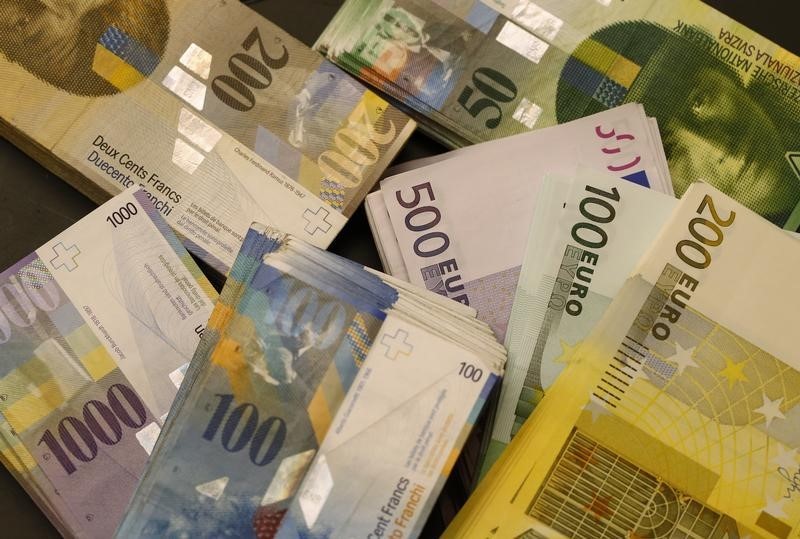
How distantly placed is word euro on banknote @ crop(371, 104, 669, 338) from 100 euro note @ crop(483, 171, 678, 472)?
3 cm

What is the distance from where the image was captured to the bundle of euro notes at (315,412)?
50cm

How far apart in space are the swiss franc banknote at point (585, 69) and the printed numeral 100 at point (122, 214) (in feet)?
0.80

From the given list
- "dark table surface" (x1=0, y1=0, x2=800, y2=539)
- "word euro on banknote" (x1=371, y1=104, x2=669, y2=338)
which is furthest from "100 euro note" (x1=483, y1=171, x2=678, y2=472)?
"dark table surface" (x1=0, y1=0, x2=800, y2=539)

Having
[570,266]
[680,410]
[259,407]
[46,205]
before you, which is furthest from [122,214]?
[680,410]

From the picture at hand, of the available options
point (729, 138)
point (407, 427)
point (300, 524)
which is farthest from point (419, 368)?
point (729, 138)

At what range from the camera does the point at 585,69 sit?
26.8 inches

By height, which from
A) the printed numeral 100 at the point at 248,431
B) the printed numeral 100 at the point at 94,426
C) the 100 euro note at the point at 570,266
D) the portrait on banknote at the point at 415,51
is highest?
the portrait on banknote at the point at 415,51

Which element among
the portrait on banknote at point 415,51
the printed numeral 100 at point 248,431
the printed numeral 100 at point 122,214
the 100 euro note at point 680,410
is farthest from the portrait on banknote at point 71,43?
the 100 euro note at point 680,410

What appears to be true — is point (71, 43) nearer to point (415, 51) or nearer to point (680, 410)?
point (415, 51)

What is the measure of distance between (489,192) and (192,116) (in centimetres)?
29

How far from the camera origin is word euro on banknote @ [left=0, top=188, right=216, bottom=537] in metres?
0.63

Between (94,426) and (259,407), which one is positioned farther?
(94,426)

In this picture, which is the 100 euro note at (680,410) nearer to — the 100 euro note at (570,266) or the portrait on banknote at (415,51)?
the 100 euro note at (570,266)

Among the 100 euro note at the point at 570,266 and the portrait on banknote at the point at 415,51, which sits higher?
the portrait on banknote at the point at 415,51
